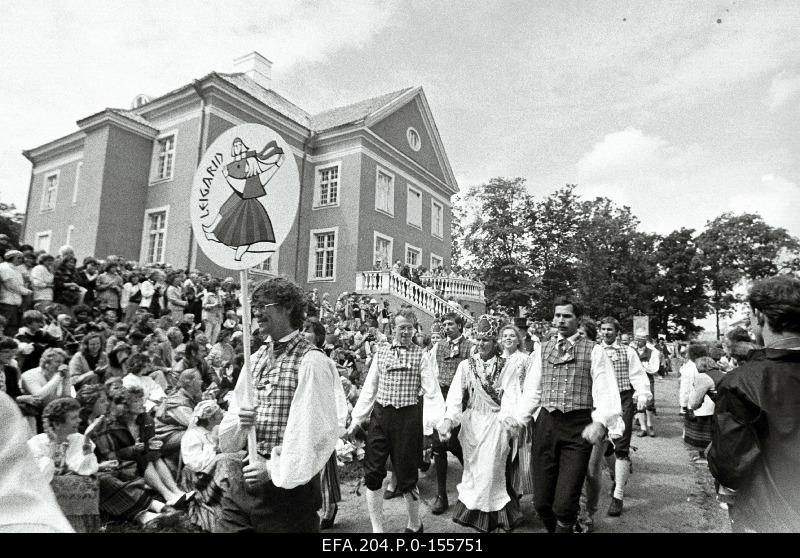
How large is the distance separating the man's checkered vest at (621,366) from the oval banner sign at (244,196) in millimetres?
4897

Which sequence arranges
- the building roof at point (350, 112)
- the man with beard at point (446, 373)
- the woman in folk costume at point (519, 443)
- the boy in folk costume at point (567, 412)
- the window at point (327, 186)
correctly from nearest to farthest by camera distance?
1. the boy in folk costume at point (567, 412)
2. the woman in folk costume at point (519, 443)
3. the man with beard at point (446, 373)
4. the window at point (327, 186)
5. the building roof at point (350, 112)

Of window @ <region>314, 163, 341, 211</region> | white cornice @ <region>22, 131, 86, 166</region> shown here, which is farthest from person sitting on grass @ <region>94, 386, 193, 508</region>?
white cornice @ <region>22, 131, 86, 166</region>

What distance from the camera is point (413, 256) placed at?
88.9ft

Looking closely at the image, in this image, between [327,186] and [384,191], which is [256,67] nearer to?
[327,186]

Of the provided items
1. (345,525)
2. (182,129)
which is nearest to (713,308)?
(182,129)

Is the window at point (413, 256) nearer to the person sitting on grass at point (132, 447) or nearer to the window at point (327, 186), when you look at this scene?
the window at point (327, 186)

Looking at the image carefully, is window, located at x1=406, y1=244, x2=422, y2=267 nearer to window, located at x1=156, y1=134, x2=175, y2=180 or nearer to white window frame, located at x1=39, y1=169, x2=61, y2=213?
window, located at x1=156, y1=134, x2=175, y2=180

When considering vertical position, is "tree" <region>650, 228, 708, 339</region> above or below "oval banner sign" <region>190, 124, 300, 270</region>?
above

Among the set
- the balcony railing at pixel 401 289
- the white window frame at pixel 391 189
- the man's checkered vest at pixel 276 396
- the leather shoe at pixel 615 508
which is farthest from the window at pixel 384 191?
the man's checkered vest at pixel 276 396

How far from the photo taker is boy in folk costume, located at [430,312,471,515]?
533 centimetres

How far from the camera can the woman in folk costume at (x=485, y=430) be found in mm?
4734

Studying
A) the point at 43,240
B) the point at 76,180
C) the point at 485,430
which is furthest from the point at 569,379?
the point at 43,240

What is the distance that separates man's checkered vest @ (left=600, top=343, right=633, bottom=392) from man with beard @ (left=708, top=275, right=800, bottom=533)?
4.26m

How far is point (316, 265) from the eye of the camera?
23344 millimetres
